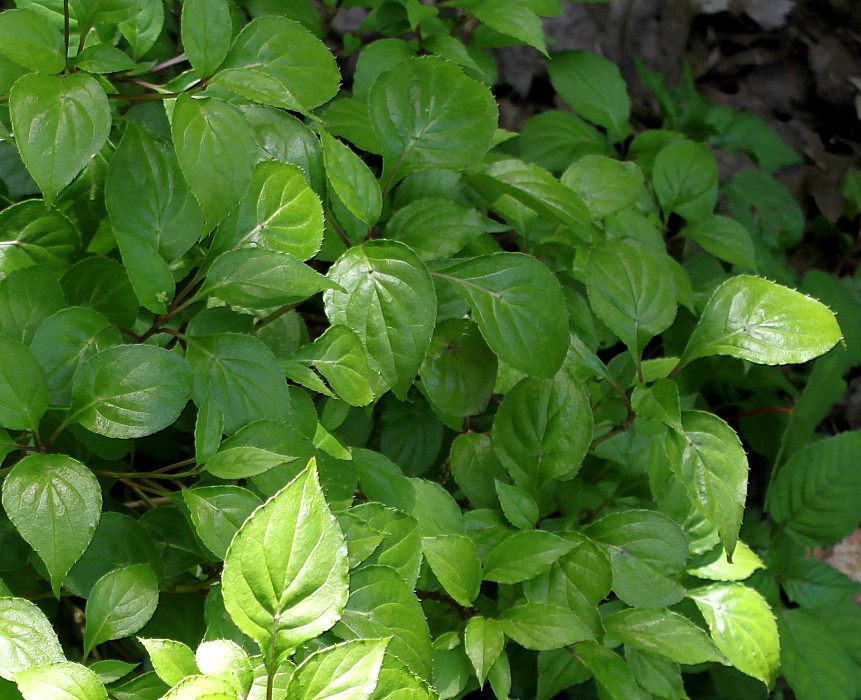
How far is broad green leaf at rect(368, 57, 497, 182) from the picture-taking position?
988 mm

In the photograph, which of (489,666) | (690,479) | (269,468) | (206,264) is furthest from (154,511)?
(690,479)

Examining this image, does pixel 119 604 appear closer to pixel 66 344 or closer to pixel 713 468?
pixel 66 344

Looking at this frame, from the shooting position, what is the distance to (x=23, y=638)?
68cm

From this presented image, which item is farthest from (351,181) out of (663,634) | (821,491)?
(821,491)

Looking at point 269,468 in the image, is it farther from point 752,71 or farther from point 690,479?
point 752,71

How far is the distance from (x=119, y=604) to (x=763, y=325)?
0.86 metres

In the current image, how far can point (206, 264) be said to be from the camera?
886mm

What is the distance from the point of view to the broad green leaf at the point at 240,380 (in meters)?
0.83

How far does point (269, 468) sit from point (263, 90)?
416 millimetres

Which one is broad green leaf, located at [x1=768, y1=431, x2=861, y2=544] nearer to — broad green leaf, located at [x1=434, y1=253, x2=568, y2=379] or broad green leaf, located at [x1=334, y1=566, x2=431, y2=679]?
broad green leaf, located at [x1=434, y1=253, x2=568, y2=379]

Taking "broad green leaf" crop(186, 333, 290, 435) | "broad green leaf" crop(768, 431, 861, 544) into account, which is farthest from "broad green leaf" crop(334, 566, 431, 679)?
"broad green leaf" crop(768, 431, 861, 544)

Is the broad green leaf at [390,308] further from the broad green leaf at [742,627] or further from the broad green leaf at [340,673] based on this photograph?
the broad green leaf at [742,627]

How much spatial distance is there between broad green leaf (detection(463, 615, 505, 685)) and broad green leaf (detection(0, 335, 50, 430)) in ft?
1.83

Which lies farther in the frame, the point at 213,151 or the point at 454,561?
the point at 454,561
